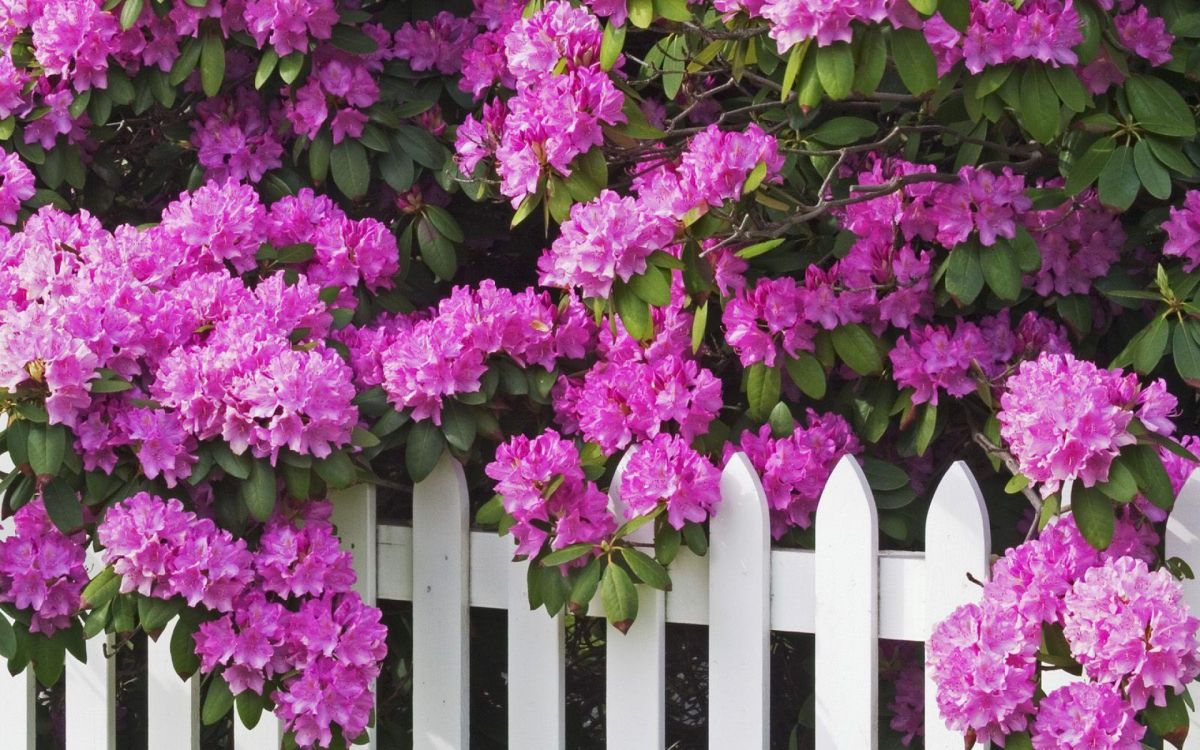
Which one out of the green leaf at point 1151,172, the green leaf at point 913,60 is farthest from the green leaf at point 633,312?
the green leaf at point 1151,172

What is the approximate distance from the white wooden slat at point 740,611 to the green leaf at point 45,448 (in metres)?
0.91

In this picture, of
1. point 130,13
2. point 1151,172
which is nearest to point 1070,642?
point 1151,172

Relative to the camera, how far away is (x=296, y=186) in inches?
105

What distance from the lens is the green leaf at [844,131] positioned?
88.4 inches

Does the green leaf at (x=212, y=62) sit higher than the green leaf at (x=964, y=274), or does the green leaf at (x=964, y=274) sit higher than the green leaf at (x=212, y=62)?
the green leaf at (x=212, y=62)

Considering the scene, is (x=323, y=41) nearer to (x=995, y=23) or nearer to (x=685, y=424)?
(x=685, y=424)

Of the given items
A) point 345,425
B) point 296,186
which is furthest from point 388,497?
point 345,425

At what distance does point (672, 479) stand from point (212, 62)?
1110mm

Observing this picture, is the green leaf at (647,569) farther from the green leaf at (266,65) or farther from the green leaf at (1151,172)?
the green leaf at (266,65)

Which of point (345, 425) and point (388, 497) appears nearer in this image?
point (345, 425)

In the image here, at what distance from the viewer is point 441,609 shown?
2.33 metres

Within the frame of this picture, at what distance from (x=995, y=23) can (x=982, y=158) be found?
0.47 metres

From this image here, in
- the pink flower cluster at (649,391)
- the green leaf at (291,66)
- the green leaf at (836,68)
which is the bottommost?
the pink flower cluster at (649,391)

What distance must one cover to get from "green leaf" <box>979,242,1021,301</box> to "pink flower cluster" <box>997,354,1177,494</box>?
0.90 ft
